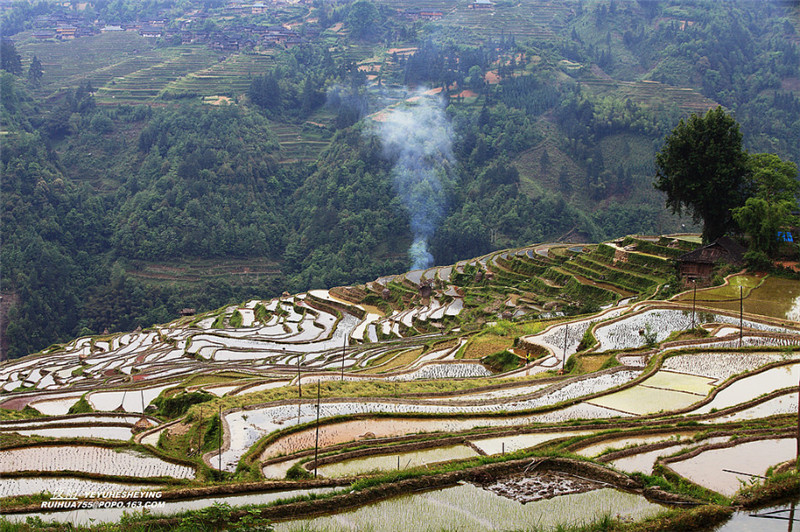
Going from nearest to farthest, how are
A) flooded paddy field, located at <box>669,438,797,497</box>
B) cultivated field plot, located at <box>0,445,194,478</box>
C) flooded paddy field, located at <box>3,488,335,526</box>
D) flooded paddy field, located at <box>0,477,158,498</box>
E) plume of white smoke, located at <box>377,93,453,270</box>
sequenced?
1. flooded paddy field, located at <box>3,488,335,526</box>
2. flooded paddy field, located at <box>669,438,797,497</box>
3. flooded paddy field, located at <box>0,477,158,498</box>
4. cultivated field plot, located at <box>0,445,194,478</box>
5. plume of white smoke, located at <box>377,93,453,270</box>

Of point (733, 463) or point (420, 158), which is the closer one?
point (733, 463)

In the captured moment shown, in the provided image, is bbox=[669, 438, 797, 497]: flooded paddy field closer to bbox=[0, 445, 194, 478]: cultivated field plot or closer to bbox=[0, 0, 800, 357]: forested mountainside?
bbox=[0, 445, 194, 478]: cultivated field plot

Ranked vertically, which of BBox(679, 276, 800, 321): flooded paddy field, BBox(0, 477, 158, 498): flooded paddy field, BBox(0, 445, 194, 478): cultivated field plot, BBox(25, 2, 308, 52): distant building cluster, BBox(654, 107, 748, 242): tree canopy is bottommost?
BBox(679, 276, 800, 321): flooded paddy field

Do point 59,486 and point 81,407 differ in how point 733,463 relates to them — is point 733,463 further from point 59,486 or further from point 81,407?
point 81,407

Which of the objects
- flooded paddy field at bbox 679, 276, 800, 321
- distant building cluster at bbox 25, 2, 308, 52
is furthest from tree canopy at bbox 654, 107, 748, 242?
distant building cluster at bbox 25, 2, 308, 52

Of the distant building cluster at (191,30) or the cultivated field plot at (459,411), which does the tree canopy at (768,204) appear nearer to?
the cultivated field plot at (459,411)

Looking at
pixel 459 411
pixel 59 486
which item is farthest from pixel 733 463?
pixel 59 486
